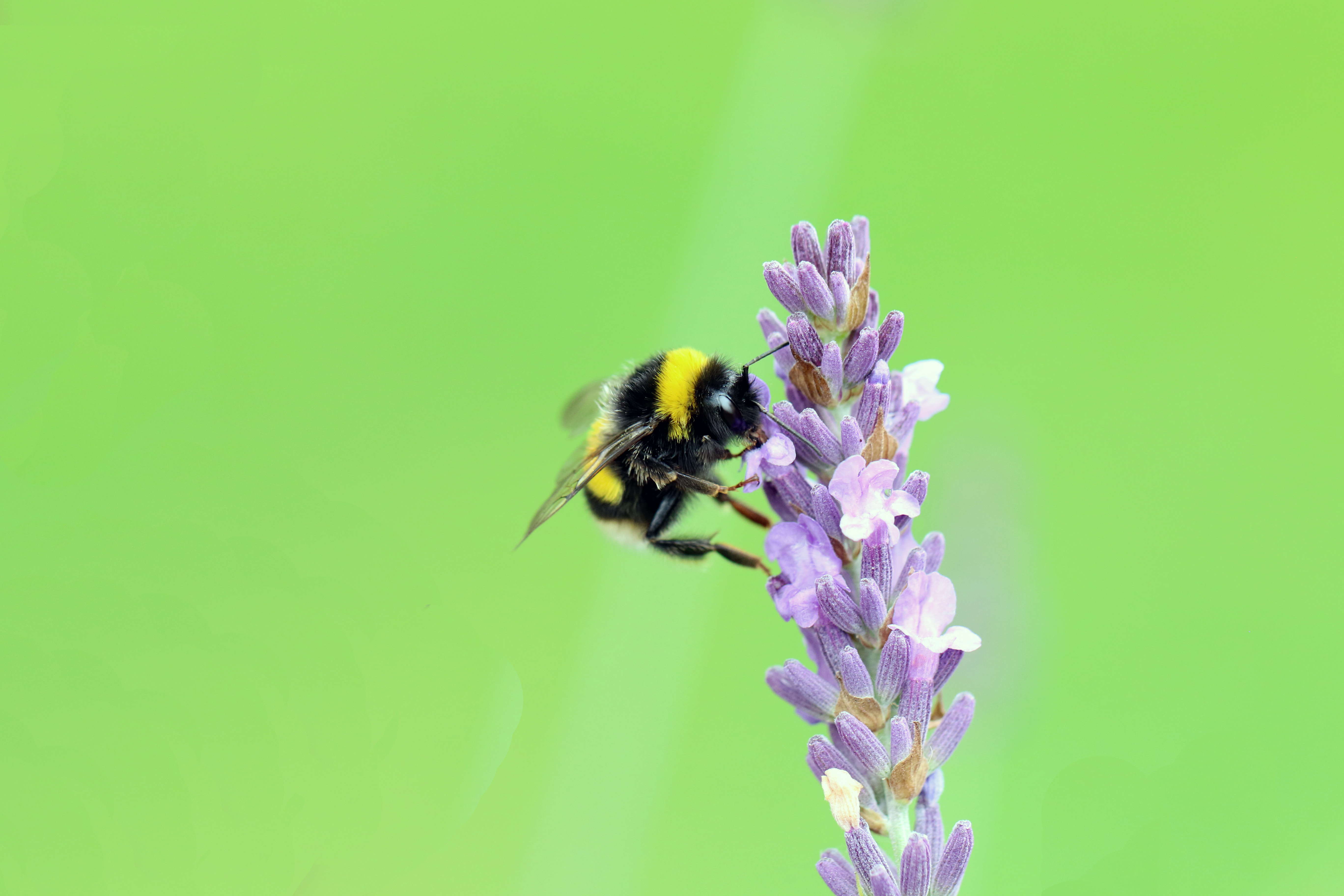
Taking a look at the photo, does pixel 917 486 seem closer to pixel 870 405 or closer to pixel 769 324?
pixel 870 405

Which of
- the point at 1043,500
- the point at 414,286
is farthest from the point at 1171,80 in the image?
the point at 414,286

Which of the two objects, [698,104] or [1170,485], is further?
[698,104]

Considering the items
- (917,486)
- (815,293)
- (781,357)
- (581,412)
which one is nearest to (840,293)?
(815,293)

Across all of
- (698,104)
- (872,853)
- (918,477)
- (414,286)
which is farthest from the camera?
(698,104)

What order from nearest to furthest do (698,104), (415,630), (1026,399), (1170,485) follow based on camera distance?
(415,630)
(1170,485)
(1026,399)
(698,104)

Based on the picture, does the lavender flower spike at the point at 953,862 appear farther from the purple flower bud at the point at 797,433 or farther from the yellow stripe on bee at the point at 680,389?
the yellow stripe on bee at the point at 680,389

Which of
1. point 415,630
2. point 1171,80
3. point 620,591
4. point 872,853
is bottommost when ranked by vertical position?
point 415,630

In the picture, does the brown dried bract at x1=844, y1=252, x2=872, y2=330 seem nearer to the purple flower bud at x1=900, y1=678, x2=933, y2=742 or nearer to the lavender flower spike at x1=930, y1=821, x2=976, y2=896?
the purple flower bud at x1=900, y1=678, x2=933, y2=742

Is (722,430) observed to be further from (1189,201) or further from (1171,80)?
(1171,80)
